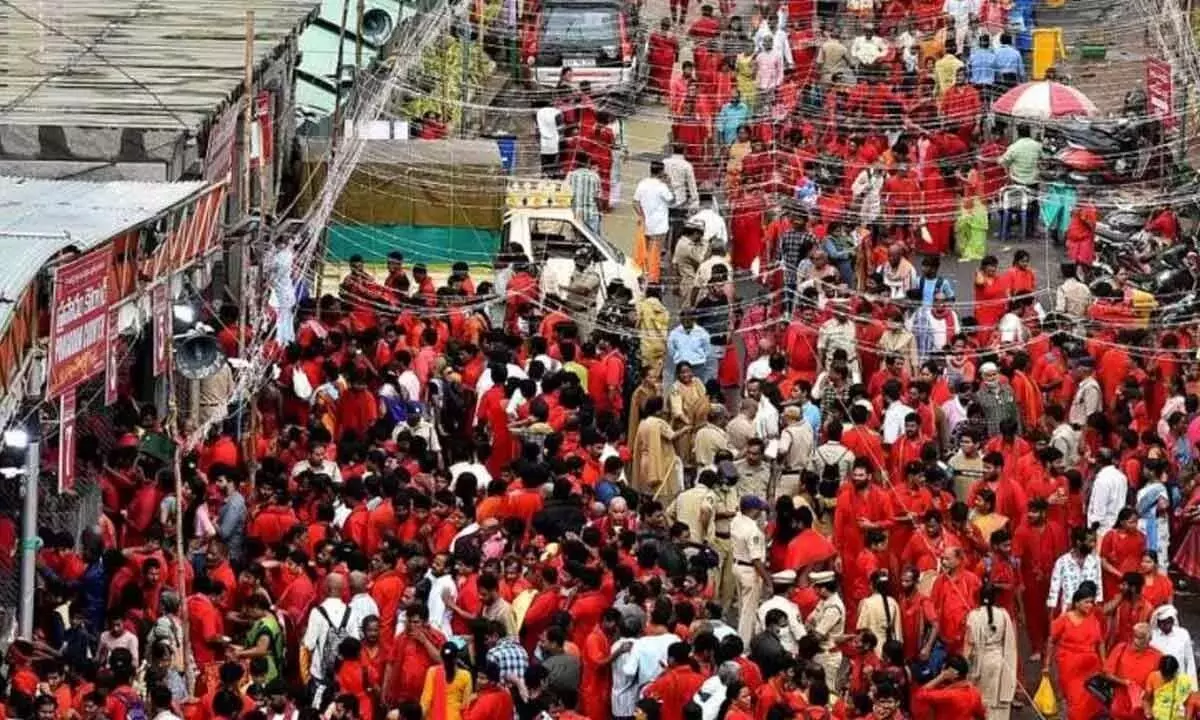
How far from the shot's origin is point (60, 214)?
24.0 m

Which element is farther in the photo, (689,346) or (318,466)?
(689,346)

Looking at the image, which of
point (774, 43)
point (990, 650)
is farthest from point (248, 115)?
point (774, 43)

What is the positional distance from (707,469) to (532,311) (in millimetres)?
4662

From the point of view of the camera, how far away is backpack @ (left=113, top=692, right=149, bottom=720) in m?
21.3

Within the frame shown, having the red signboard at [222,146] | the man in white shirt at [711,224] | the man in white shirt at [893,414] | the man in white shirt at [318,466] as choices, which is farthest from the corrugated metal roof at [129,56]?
the man in white shirt at [893,414]

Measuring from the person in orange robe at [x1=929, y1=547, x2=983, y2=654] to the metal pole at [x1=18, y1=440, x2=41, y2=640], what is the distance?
5340 mm

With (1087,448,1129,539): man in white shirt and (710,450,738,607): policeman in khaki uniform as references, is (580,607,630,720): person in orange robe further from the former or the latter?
(1087,448,1129,539): man in white shirt

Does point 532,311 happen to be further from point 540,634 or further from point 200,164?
point 540,634

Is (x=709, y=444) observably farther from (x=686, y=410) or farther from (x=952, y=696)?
(x=952, y=696)

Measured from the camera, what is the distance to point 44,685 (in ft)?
69.9

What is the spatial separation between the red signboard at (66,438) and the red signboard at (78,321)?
0.11m

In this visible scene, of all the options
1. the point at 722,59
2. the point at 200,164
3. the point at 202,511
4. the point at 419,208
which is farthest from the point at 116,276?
the point at 722,59

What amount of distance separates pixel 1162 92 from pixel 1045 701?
1255 centimetres

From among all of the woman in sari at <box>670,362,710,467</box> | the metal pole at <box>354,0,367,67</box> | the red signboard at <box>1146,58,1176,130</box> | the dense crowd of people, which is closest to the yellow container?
the red signboard at <box>1146,58,1176,130</box>
